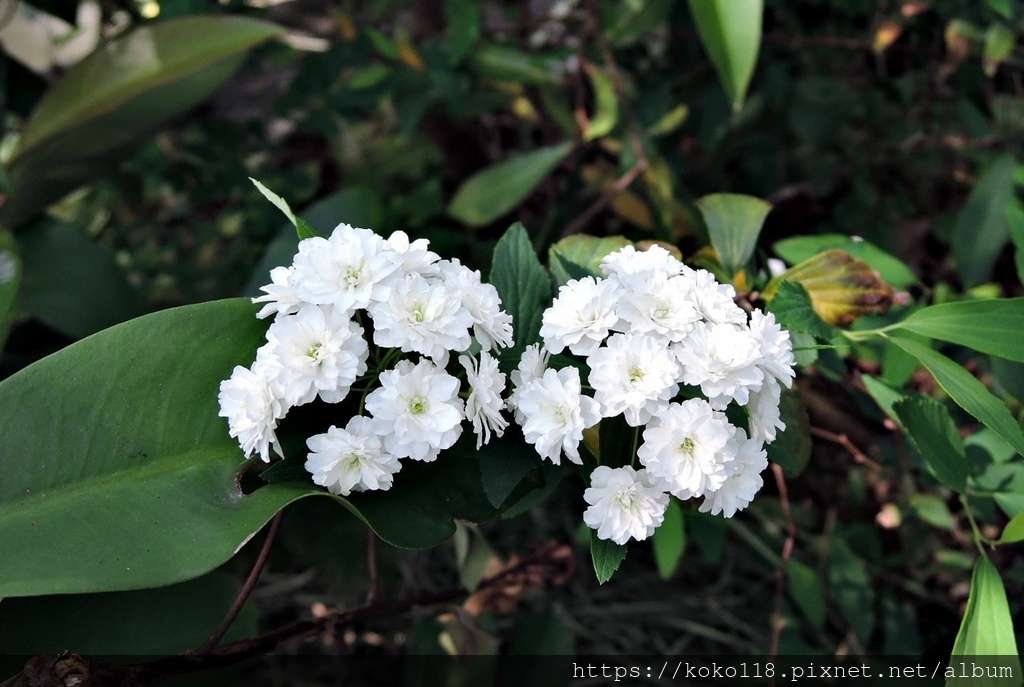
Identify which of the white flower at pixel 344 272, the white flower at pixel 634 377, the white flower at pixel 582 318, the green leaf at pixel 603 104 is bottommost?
the green leaf at pixel 603 104

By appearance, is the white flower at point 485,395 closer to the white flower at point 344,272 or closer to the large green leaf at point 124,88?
the white flower at point 344,272

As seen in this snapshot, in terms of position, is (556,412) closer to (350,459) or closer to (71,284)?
(350,459)

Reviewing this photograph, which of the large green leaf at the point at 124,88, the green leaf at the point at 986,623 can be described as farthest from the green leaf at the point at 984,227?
the large green leaf at the point at 124,88

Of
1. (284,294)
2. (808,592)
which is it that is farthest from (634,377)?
(808,592)

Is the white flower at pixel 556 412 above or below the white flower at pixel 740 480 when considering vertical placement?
above

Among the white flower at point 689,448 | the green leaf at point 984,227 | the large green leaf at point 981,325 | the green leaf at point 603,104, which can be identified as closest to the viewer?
the white flower at point 689,448
